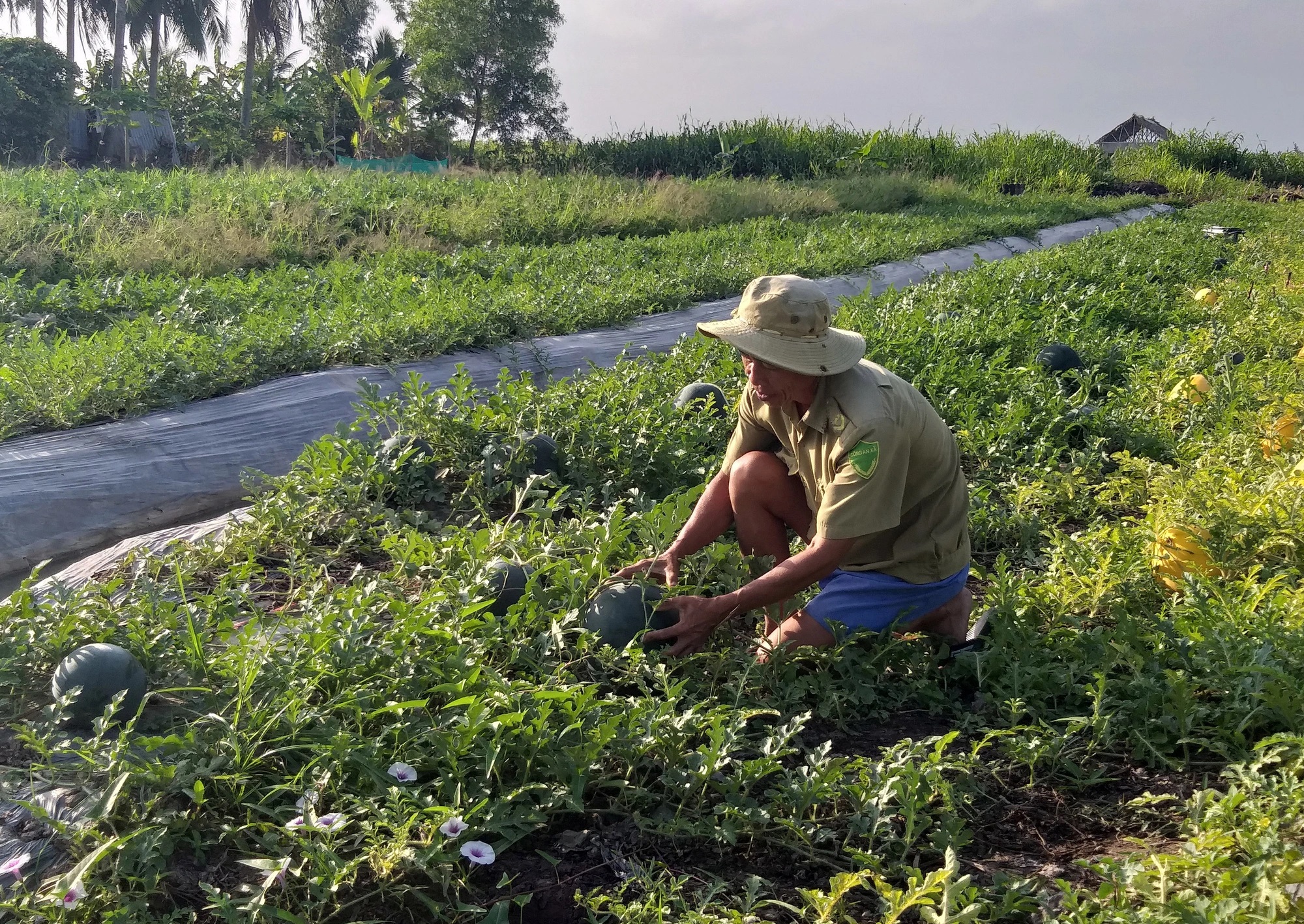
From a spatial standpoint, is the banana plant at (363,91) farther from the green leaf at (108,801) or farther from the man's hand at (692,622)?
the green leaf at (108,801)

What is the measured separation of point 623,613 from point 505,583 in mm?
413

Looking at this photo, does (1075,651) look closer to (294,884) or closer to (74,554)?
(294,884)

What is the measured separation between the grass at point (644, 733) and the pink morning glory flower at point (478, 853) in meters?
0.06

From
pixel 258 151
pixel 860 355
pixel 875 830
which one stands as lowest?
pixel 875 830

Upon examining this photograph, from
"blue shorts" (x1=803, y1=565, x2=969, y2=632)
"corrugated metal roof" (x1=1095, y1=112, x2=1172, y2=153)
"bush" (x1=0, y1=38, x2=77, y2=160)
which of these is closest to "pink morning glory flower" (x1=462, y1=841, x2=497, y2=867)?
"blue shorts" (x1=803, y1=565, x2=969, y2=632)

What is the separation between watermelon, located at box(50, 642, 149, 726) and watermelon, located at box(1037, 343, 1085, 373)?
5.24 metres

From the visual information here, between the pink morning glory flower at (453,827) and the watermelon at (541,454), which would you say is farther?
the watermelon at (541,454)

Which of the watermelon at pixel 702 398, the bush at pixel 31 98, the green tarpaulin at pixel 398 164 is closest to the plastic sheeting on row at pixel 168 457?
the watermelon at pixel 702 398

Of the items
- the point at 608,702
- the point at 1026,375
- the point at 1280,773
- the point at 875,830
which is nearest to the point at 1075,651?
the point at 1280,773

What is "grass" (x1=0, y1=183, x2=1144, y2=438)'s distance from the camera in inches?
200

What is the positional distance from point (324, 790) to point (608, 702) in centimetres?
73

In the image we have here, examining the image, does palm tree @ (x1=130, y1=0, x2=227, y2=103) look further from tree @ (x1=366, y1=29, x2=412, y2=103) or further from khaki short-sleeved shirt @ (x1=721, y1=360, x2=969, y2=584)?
khaki short-sleeved shirt @ (x1=721, y1=360, x2=969, y2=584)

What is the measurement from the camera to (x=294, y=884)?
208 centimetres

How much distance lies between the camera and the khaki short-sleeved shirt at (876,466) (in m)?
2.73
